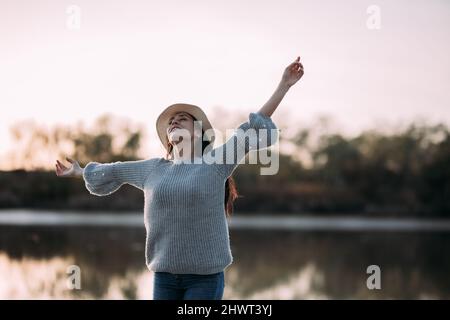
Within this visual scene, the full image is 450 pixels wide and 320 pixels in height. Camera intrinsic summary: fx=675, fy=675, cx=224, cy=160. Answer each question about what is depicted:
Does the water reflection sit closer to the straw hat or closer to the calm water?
the calm water

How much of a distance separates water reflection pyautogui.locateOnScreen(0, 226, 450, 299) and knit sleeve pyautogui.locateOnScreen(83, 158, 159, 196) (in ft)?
16.2

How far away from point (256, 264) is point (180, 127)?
8.28 m

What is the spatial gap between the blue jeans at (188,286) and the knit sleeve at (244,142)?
0.37m

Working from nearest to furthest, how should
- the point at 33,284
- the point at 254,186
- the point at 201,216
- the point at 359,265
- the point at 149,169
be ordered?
the point at 201,216 → the point at 149,169 → the point at 33,284 → the point at 359,265 → the point at 254,186

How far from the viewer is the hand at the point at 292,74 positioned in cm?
240

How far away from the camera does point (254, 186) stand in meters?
33.3

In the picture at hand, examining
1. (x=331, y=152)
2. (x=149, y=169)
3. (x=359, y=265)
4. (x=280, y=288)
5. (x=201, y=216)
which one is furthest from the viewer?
(x=331, y=152)

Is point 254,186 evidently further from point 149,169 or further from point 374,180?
point 149,169

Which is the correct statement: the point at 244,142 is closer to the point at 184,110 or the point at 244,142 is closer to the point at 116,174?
the point at 184,110

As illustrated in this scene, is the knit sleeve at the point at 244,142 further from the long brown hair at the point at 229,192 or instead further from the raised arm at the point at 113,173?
the raised arm at the point at 113,173

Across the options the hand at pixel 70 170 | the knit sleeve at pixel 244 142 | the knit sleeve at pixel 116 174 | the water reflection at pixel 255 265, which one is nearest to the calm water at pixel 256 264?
the water reflection at pixel 255 265

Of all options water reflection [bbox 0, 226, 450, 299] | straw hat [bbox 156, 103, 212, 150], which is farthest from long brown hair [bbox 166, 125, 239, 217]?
water reflection [bbox 0, 226, 450, 299]
